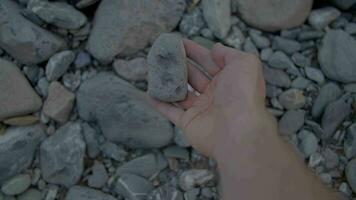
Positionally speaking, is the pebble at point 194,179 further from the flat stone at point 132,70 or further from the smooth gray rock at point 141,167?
the flat stone at point 132,70

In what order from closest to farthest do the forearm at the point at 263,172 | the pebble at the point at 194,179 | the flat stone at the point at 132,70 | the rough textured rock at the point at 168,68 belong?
the forearm at the point at 263,172
the rough textured rock at the point at 168,68
the pebble at the point at 194,179
the flat stone at the point at 132,70

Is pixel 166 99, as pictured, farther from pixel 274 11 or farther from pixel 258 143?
pixel 274 11

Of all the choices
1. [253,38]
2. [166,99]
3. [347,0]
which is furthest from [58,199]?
[347,0]

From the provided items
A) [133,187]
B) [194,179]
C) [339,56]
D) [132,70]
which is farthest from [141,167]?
[339,56]

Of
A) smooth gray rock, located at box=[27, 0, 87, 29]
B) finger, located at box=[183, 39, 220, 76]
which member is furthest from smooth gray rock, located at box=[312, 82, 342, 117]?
smooth gray rock, located at box=[27, 0, 87, 29]

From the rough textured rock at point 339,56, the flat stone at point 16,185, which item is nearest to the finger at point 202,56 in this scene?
the rough textured rock at point 339,56

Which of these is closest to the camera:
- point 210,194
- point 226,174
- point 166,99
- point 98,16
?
point 226,174
